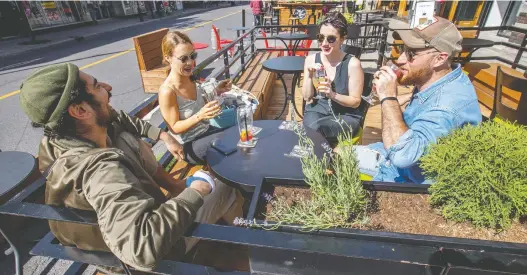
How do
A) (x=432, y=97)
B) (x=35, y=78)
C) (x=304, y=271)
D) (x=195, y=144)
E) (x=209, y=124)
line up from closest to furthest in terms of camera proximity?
1. (x=304, y=271)
2. (x=35, y=78)
3. (x=432, y=97)
4. (x=195, y=144)
5. (x=209, y=124)

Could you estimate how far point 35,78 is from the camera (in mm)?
1192

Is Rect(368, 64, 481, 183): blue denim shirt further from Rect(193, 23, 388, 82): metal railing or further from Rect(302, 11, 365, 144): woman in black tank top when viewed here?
Rect(193, 23, 388, 82): metal railing

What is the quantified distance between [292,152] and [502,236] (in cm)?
118

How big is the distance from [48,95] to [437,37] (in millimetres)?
2135

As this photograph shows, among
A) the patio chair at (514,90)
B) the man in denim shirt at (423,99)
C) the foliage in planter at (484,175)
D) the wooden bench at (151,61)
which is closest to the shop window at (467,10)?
the patio chair at (514,90)

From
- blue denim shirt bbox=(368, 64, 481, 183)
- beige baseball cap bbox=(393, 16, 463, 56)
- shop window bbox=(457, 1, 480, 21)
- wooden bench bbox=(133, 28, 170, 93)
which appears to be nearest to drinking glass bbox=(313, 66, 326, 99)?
beige baseball cap bbox=(393, 16, 463, 56)

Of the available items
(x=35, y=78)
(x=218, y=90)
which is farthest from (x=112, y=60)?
(x=35, y=78)

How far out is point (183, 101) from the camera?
8.07 feet

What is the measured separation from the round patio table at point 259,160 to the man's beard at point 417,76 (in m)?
0.72

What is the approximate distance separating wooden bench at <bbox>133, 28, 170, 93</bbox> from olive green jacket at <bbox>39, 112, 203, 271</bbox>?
445cm

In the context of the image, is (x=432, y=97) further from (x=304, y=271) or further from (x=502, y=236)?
(x=304, y=271)

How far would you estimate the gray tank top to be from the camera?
8.11 ft

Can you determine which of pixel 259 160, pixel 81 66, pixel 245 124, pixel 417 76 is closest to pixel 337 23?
pixel 417 76

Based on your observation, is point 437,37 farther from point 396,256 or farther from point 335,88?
point 396,256
